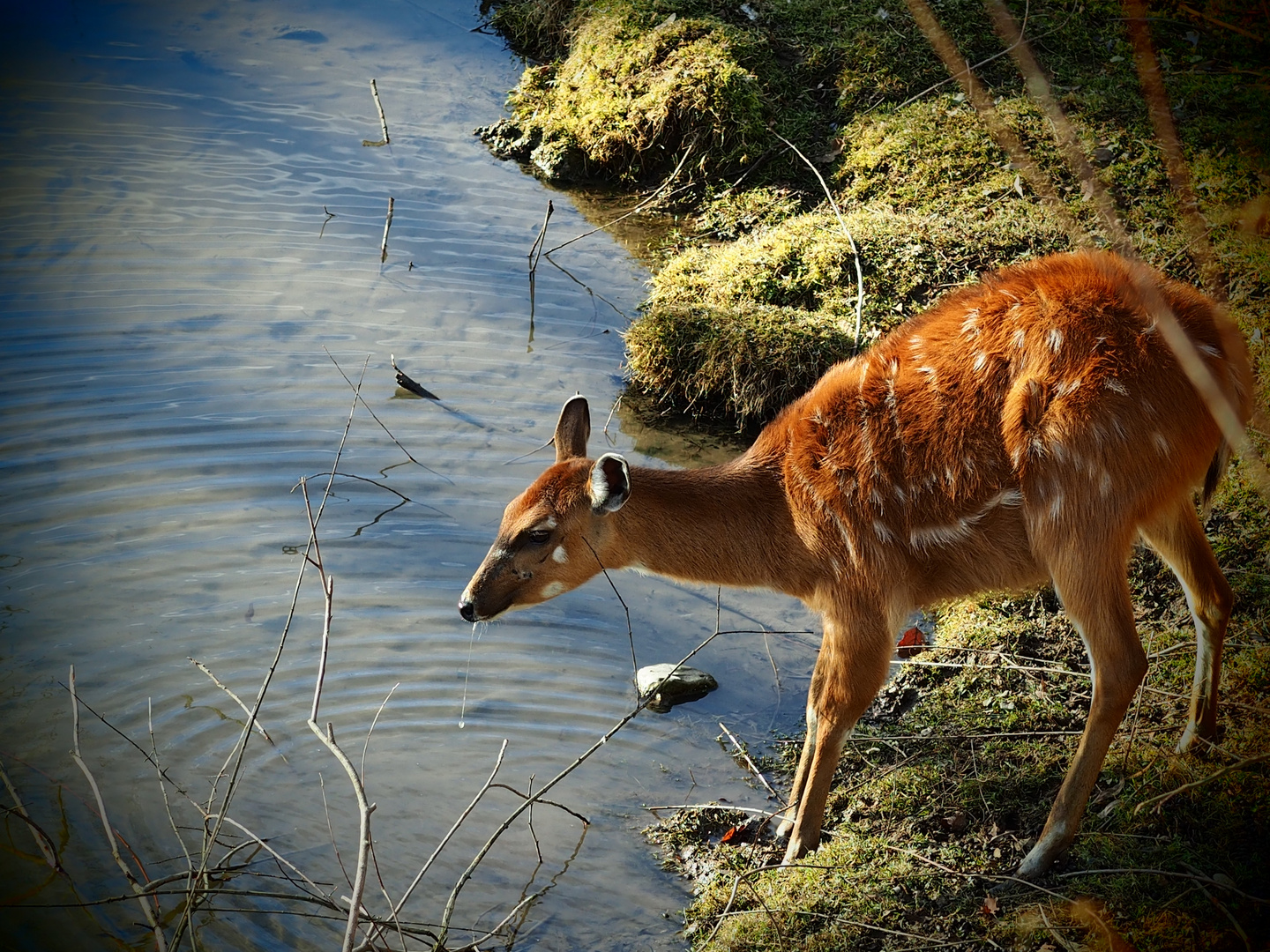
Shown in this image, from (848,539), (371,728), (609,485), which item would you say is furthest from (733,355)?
(371,728)

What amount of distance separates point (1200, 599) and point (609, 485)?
2243mm

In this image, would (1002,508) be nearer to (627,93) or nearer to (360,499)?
(360,499)

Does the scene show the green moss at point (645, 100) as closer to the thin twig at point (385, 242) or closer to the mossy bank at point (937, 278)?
the mossy bank at point (937, 278)

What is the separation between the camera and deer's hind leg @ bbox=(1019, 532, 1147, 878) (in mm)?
3766

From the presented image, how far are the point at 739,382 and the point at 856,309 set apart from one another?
875mm

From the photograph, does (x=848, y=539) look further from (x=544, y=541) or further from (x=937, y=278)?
(x=937, y=278)

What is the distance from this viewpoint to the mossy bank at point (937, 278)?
12.3ft

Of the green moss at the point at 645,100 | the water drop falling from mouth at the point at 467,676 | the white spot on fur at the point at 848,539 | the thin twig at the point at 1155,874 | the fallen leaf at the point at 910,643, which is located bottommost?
the water drop falling from mouth at the point at 467,676

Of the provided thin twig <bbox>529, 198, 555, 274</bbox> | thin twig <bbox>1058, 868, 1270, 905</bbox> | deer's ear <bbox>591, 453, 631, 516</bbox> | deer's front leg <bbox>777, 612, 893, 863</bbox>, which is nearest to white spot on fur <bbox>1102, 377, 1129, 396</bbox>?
deer's front leg <bbox>777, 612, 893, 863</bbox>

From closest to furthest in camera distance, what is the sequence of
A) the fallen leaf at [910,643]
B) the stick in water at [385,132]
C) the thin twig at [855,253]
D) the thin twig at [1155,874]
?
1. the thin twig at [1155,874]
2. the fallen leaf at [910,643]
3. the thin twig at [855,253]
4. the stick in water at [385,132]

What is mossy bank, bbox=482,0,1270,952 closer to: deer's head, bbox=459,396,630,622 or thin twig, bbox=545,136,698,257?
thin twig, bbox=545,136,698,257

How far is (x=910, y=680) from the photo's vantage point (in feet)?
16.6

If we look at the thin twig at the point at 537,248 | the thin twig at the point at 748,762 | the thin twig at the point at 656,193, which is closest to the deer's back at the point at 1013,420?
the thin twig at the point at 748,762

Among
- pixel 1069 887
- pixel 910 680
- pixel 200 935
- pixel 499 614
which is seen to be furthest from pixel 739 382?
pixel 200 935
